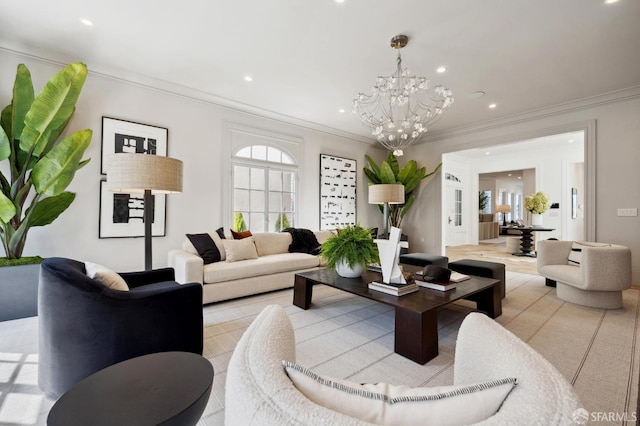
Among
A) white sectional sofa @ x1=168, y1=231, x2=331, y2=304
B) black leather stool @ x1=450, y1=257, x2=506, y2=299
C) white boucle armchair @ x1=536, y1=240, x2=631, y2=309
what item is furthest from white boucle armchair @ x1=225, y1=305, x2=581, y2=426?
white boucle armchair @ x1=536, y1=240, x2=631, y2=309

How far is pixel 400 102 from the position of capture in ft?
10.1

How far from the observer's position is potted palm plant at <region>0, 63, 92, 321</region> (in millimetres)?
2768

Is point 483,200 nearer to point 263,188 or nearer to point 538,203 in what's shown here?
point 538,203

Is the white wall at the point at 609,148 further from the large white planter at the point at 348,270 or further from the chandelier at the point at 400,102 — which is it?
the large white planter at the point at 348,270

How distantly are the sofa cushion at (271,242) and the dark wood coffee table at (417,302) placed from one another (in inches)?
53.0

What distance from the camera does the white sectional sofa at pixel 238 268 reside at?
3.23 metres

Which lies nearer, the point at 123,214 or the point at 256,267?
the point at 256,267

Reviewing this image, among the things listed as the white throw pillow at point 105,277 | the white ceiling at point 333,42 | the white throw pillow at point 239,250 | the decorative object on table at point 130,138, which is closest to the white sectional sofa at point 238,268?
the white throw pillow at point 239,250

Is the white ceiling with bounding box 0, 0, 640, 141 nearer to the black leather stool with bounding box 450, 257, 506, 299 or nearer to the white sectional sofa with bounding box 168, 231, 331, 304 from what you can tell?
the white sectional sofa with bounding box 168, 231, 331, 304

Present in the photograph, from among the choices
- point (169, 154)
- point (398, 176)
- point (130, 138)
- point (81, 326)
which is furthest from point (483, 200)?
point (81, 326)

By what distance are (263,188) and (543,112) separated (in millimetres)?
5092

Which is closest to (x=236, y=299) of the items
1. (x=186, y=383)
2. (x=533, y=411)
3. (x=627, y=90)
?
(x=186, y=383)

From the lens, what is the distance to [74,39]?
10.1 feet

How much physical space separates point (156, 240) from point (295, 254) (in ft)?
6.50
